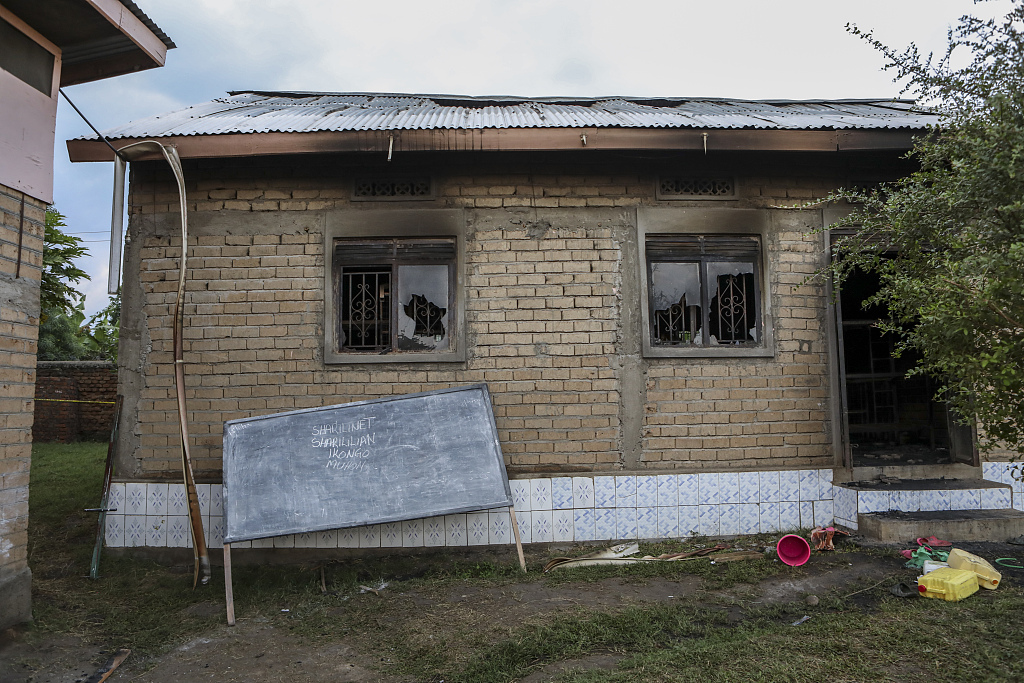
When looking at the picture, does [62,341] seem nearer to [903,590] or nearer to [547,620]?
[547,620]

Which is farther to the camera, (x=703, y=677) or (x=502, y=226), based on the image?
(x=502, y=226)

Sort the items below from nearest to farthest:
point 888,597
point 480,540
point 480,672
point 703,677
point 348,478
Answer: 1. point 703,677
2. point 480,672
3. point 888,597
4. point 348,478
5. point 480,540

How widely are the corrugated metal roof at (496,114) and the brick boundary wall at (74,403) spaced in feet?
28.4

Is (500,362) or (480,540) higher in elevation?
(500,362)

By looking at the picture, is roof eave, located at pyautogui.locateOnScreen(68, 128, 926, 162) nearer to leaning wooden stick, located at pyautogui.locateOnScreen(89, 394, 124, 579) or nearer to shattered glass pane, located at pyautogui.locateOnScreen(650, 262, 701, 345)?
shattered glass pane, located at pyautogui.locateOnScreen(650, 262, 701, 345)

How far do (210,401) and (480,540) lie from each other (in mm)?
2751

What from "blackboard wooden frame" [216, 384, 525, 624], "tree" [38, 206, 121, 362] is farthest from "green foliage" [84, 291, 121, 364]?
"blackboard wooden frame" [216, 384, 525, 624]

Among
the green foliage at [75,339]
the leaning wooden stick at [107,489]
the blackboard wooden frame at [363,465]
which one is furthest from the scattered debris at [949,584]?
the green foliage at [75,339]

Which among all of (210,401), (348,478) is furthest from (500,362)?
(210,401)

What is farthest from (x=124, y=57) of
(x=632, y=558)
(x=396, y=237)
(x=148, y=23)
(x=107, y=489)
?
(x=632, y=558)

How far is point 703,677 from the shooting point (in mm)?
3043

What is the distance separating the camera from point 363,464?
4.82 metres

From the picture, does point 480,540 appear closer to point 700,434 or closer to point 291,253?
point 700,434

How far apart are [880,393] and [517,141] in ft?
22.7
